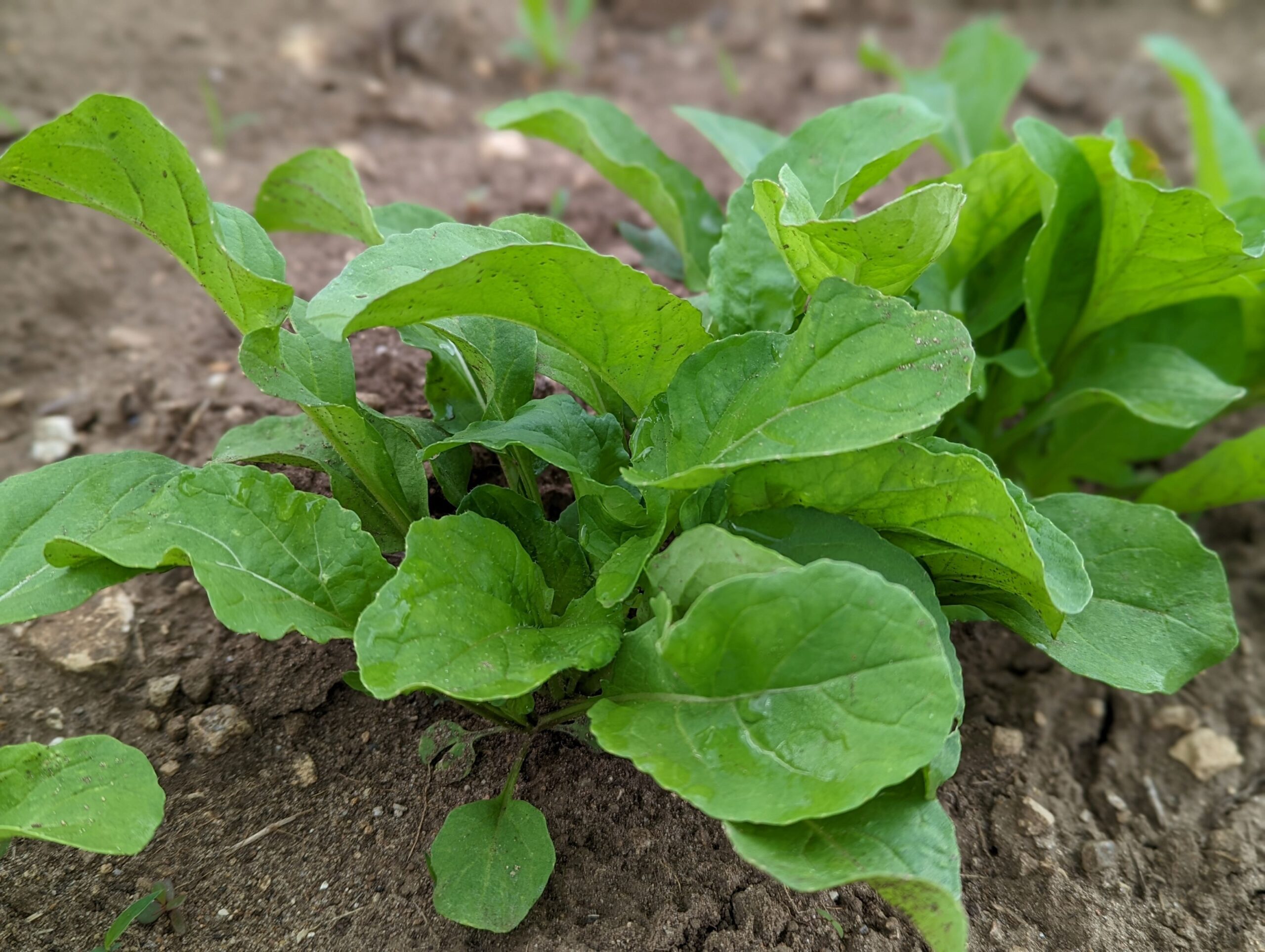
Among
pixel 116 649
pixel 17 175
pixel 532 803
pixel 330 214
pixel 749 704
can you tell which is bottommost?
pixel 532 803

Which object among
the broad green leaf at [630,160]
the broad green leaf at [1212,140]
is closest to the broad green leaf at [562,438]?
the broad green leaf at [630,160]

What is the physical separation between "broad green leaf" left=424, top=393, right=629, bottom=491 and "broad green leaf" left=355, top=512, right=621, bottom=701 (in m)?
0.11

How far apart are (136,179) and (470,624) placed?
64 centimetres

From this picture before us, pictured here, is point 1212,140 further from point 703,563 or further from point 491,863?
point 491,863

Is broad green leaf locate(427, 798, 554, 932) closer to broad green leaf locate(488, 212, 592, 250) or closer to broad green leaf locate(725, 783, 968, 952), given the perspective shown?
broad green leaf locate(725, 783, 968, 952)

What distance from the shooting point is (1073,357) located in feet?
6.00

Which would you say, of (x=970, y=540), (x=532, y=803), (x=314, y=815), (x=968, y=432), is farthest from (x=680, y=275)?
(x=314, y=815)

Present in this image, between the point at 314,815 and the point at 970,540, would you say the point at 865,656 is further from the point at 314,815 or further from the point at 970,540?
the point at 314,815

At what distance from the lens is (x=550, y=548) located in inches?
53.1

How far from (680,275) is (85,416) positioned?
1.14 metres

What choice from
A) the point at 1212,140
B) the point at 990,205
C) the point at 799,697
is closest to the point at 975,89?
the point at 1212,140

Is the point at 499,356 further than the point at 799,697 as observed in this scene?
Yes

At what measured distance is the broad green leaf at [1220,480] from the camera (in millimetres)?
1642

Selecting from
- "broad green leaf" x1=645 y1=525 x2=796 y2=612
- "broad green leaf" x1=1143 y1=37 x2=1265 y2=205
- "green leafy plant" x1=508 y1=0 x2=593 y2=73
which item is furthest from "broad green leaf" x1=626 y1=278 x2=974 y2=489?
"green leafy plant" x1=508 y1=0 x2=593 y2=73
